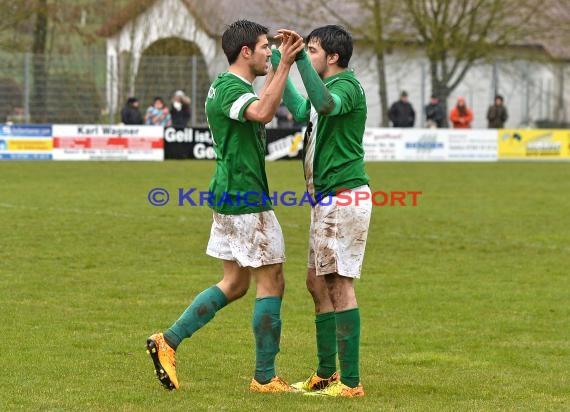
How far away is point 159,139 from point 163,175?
5080 millimetres

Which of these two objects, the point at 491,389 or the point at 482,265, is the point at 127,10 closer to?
the point at 482,265

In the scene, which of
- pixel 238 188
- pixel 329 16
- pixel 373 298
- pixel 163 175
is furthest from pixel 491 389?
pixel 329 16

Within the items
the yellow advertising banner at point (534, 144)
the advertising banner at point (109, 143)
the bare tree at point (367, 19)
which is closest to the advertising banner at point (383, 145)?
the yellow advertising banner at point (534, 144)

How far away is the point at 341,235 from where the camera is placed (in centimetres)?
650

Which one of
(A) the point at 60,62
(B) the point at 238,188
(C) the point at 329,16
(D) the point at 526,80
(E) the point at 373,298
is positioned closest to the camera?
(B) the point at 238,188

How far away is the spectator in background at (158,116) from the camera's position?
31.4 meters

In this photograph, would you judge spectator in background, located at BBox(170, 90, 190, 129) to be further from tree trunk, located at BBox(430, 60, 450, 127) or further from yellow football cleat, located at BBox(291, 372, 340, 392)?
yellow football cleat, located at BBox(291, 372, 340, 392)

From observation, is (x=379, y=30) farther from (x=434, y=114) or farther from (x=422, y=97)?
(x=434, y=114)

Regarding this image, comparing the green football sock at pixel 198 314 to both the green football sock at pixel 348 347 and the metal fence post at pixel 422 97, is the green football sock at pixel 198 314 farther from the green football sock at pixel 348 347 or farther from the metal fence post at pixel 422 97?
the metal fence post at pixel 422 97

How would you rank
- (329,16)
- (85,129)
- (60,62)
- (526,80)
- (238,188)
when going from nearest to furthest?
(238,188)
(85,129)
(60,62)
(526,80)
(329,16)

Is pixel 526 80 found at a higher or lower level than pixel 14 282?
higher

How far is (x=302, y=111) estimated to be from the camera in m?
6.85

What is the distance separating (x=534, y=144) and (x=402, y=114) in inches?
153

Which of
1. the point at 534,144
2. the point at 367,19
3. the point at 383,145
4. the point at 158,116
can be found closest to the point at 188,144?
the point at 158,116
